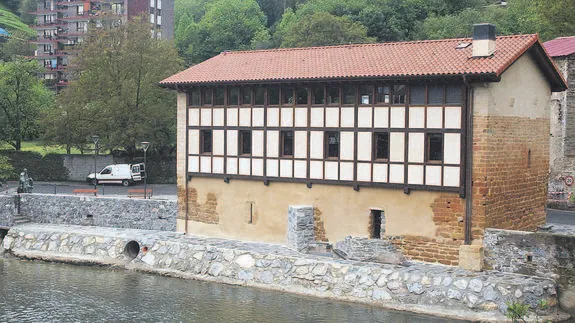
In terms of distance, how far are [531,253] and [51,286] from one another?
1645 centimetres

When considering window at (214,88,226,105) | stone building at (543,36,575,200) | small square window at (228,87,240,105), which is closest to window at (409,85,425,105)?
small square window at (228,87,240,105)

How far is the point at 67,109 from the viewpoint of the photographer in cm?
4825

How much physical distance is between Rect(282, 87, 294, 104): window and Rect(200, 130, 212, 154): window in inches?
153

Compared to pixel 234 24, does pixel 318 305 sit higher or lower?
lower

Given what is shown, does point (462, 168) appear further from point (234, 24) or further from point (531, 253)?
point (234, 24)

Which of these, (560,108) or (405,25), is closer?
(560,108)

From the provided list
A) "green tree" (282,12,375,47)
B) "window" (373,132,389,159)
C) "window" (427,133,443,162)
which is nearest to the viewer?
"window" (427,133,443,162)

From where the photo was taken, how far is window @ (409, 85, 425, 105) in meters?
25.2

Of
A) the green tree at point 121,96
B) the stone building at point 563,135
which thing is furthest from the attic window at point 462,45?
the green tree at point 121,96

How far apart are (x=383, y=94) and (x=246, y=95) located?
591cm

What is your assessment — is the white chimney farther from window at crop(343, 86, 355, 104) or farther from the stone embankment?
the stone embankment

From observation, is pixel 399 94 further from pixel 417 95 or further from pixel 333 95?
pixel 333 95

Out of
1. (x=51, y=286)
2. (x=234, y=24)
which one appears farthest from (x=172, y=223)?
(x=234, y=24)

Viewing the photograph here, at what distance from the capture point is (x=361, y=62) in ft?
89.8
